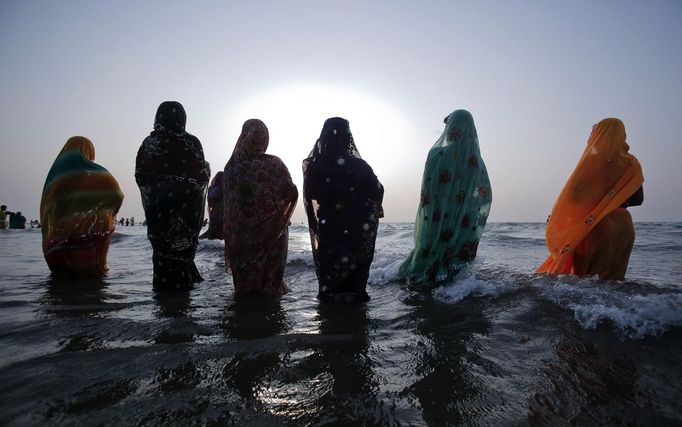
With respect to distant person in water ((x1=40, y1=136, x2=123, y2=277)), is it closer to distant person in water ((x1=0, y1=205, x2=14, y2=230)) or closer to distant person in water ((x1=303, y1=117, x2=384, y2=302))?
distant person in water ((x1=303, y1=117, x2=384, y2=302))

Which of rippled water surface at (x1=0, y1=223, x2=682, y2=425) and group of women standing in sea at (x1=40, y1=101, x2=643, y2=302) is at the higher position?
group of women standing in sea at (x1=40, y1=101, x2=643, y2=302)

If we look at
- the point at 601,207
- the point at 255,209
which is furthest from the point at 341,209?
the point at 601,207

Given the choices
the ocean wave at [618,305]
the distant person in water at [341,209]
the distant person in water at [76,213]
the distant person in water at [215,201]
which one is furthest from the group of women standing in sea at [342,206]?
the distant person in water at [215,201]

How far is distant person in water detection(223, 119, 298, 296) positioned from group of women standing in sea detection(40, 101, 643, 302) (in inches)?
0.4

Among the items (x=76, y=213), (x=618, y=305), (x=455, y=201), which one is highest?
(x=455, y=201)

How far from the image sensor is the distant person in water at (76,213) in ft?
16.5

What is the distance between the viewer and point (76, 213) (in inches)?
199

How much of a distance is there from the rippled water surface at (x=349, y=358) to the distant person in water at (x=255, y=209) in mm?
403

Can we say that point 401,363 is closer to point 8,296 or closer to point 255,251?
point 255,251

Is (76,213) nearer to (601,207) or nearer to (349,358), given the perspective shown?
(349,358)

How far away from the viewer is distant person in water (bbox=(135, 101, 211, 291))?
4266mm

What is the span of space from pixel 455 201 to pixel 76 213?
16.3ft

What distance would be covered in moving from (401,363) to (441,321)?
1.02 m

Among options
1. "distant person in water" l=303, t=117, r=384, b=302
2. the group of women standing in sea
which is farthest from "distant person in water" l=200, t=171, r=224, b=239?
"distant person in water" l=303, t=117, r=384, b=302
